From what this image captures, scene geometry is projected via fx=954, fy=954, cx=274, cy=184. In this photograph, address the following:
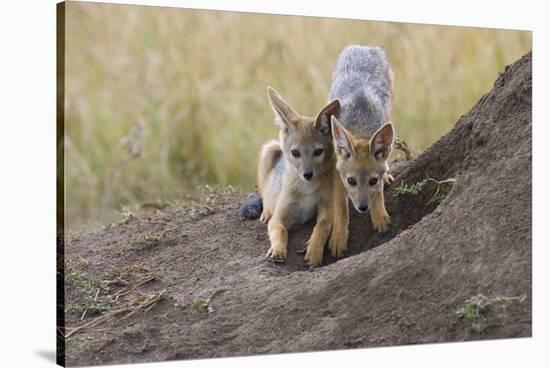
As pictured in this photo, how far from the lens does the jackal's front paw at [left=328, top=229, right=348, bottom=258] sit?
738 cm

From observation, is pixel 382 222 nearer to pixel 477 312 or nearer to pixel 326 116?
pixel 326 116

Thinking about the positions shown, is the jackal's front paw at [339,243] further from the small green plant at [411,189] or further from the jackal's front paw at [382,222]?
the small green plant at [411,189]

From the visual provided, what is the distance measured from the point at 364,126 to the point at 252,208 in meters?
1.27

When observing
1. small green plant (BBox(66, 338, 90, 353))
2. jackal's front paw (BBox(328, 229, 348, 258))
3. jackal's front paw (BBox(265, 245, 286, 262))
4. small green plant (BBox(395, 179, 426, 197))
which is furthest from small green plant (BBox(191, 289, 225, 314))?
small green plant (BBox(395, 179, 426, 197))

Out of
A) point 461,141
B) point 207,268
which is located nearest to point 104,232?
point 207,268

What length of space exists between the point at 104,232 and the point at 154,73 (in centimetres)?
240

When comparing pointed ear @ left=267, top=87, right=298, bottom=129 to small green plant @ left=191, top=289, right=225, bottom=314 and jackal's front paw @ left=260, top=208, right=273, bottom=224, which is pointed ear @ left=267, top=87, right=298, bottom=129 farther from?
small green plant @ left=191, top=289, right=225, bottom=314

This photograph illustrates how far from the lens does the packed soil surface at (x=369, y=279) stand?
259 inches

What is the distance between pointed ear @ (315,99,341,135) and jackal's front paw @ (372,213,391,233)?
2.55 ft

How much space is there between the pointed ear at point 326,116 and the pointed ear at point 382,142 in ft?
1.60

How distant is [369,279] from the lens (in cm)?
670

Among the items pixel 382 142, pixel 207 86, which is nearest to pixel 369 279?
pixel 382 142

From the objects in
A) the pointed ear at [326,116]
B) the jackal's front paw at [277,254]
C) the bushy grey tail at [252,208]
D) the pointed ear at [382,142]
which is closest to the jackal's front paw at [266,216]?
the bushy grey tail at [252,208]

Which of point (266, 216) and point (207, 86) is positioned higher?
point (207, 86)
